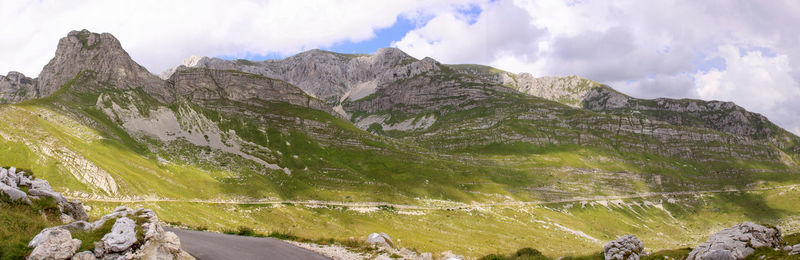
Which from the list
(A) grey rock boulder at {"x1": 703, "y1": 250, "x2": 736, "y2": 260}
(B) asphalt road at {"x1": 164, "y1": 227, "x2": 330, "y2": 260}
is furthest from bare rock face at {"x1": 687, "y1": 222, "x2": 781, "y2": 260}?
(B) asphalt road at {"x1": 164, "y1": 227, "x2": 330, "y2": 260}

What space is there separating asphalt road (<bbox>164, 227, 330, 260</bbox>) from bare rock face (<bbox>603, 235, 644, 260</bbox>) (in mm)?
26850

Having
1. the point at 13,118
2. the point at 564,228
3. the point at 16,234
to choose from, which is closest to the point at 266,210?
the point at 13,118

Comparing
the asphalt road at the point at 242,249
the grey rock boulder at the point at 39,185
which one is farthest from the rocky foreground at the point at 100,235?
the asphalt road at the point at 242,249

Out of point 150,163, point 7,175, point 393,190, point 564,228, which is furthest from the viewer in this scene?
point 393,190

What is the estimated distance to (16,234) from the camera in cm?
2088

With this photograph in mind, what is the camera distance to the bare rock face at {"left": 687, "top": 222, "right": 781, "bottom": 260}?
91.4 ft

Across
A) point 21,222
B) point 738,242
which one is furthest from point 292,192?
point 738,242

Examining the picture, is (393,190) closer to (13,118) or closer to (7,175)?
(13,118)

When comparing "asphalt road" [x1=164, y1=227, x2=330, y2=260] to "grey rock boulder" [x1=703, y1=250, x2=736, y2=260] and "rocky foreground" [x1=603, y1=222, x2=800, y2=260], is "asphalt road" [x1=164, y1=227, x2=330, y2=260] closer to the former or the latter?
"grey rock boulder" [x1=703, y1=250, x2=736, y2=260]

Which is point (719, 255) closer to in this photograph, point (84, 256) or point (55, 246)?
point (84, 256)

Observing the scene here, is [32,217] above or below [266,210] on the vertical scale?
above

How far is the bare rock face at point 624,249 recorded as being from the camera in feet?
119

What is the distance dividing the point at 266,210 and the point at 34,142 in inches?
2245

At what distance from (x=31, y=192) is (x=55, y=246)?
44.1ft
